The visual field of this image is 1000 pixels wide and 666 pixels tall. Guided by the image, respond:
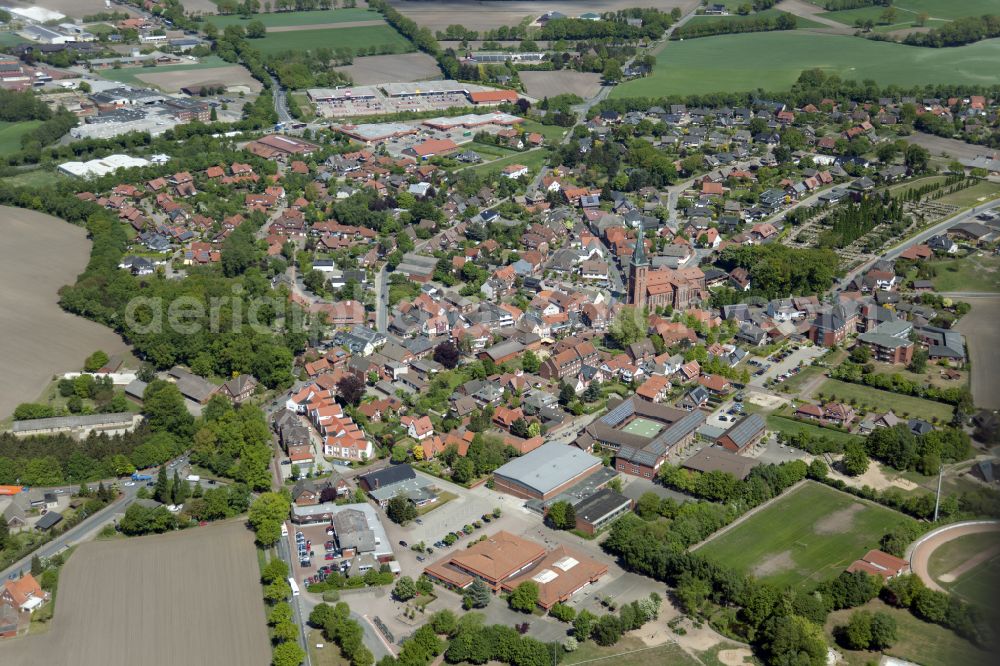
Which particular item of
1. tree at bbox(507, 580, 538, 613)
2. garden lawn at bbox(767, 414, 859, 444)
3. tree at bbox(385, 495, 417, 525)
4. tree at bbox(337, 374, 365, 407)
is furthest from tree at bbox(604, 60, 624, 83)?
tree at bbox(507, 580, 538, 613)

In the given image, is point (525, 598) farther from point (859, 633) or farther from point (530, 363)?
point (530, 363)

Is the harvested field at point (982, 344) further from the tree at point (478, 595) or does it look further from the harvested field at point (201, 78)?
the harvested field at point (201, 78)

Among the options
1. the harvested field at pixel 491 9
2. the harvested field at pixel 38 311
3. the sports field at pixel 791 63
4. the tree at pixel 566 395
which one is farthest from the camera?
the harvested field at pixel 491 9

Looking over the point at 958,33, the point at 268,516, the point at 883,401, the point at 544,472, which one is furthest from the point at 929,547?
the point at 958,33

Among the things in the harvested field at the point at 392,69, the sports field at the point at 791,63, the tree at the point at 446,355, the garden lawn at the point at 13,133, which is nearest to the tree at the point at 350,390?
the tree at the point at 446,355

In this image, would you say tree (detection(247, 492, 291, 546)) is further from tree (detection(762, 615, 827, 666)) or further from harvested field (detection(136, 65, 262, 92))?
harvested field (detection(136, 65, 262, 92))

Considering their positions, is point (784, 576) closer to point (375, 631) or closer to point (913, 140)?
point (375, 631)

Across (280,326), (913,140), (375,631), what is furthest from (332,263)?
(913,140)

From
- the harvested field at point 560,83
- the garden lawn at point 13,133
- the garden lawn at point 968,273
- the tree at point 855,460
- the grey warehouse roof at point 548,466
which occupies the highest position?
the harvested field at point 560,83
